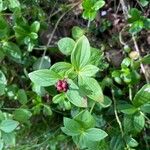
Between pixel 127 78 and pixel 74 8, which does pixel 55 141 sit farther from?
pixel 74 8

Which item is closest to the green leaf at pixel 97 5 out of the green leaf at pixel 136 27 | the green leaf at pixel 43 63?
the green leaf at pixel 136 27

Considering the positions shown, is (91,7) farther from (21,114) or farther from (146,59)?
(21,114)

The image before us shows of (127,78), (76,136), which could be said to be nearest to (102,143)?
(76,136)

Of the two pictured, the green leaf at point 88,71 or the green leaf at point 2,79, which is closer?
the green leaf at point 88,71

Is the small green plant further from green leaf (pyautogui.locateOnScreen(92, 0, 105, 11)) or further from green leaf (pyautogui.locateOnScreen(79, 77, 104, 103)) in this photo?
green leaf (pyautogui.locateOnScreen(79, 77, 104, 103))

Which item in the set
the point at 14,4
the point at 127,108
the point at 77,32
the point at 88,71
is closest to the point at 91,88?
the point at 88,71

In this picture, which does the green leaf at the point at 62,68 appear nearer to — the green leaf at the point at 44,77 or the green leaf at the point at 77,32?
the green leaf at the point at 44,77

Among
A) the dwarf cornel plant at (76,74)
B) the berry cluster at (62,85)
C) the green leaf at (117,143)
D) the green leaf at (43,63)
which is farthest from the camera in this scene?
the green leaf at (43,63)
